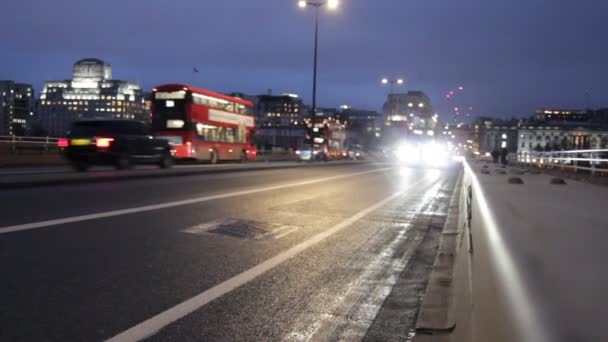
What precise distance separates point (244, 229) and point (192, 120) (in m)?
23.1

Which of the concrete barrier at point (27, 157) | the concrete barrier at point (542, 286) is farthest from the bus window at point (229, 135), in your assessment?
the concrete barrier at point (542, 286)

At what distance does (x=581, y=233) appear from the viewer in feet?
10.8

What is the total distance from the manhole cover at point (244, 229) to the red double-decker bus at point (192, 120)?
72.1 feet

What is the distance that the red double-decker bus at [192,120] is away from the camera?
30734 millimetres

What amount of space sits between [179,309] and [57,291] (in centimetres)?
118

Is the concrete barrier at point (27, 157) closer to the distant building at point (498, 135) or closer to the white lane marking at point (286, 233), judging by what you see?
the white lane marking at point (286, 233)

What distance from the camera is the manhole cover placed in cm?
808

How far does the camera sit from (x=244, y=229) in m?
8.62

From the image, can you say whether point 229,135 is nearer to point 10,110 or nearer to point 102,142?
point 102,142

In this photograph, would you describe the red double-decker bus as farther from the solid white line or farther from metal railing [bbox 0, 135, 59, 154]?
the solid white line

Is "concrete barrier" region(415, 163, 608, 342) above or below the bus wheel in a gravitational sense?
above

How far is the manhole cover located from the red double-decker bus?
72.1ft

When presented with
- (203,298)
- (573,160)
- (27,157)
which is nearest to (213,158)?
(27,157)

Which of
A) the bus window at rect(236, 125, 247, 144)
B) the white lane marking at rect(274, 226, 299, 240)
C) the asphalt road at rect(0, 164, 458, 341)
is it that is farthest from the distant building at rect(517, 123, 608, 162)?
the white lane marking at rect(274, 226, 299, 240)
